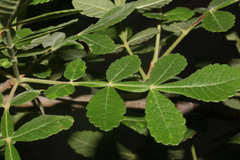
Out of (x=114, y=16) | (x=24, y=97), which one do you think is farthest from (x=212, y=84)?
(x=24, y=97)

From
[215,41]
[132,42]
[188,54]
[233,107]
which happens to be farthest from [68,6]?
[215,41]

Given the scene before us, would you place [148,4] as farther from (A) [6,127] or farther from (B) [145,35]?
(A) [6,127]

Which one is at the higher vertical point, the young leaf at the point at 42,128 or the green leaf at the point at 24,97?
the green leaf at the point at 24,97

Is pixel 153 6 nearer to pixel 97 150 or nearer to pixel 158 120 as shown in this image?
pixel 158 120

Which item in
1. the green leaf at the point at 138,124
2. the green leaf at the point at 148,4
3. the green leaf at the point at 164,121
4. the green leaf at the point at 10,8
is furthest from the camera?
the green leaf at the point at 138,124

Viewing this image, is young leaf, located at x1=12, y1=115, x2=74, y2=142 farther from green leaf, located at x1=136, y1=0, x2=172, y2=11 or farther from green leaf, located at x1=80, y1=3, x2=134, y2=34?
green leaf, located at x1=136, y1=0, x2=172, y2=11

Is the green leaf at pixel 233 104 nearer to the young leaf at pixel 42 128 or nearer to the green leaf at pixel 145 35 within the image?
the green leaf at pixel 145 35

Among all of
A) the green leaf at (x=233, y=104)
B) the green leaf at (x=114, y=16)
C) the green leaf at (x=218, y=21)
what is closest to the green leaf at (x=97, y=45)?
the green leaf at (x=114, y=16)
